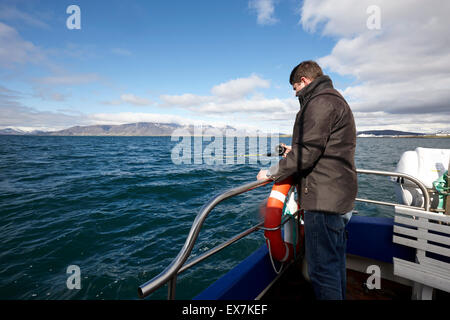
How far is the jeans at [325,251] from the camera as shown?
1.47 metres

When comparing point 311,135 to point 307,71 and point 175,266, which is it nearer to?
point 307,71

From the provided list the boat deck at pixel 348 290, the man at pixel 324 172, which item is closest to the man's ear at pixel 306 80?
the man at pixel 324 172

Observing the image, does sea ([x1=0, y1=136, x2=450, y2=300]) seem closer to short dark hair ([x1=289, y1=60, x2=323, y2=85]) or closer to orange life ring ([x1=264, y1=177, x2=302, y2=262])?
orange life ring ([x1=264, y1=177, x2=302, y2=262])

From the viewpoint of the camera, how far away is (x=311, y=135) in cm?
137

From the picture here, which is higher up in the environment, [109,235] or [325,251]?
[325,251]

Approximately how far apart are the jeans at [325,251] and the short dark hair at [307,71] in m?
1.06

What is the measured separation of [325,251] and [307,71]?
137 centimetres

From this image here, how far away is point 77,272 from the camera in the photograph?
3.90 m

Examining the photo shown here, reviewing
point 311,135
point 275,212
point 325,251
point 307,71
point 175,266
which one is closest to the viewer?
point 175,266

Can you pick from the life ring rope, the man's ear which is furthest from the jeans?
the man's ear

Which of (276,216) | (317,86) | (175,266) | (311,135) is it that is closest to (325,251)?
(276,216)

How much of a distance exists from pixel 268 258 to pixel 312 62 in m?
1.84

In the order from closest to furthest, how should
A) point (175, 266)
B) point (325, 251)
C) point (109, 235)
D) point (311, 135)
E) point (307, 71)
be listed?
point (175, 266) < point (311, 135) < point (325, 251) < point (307, 71) < point (109, 235)
